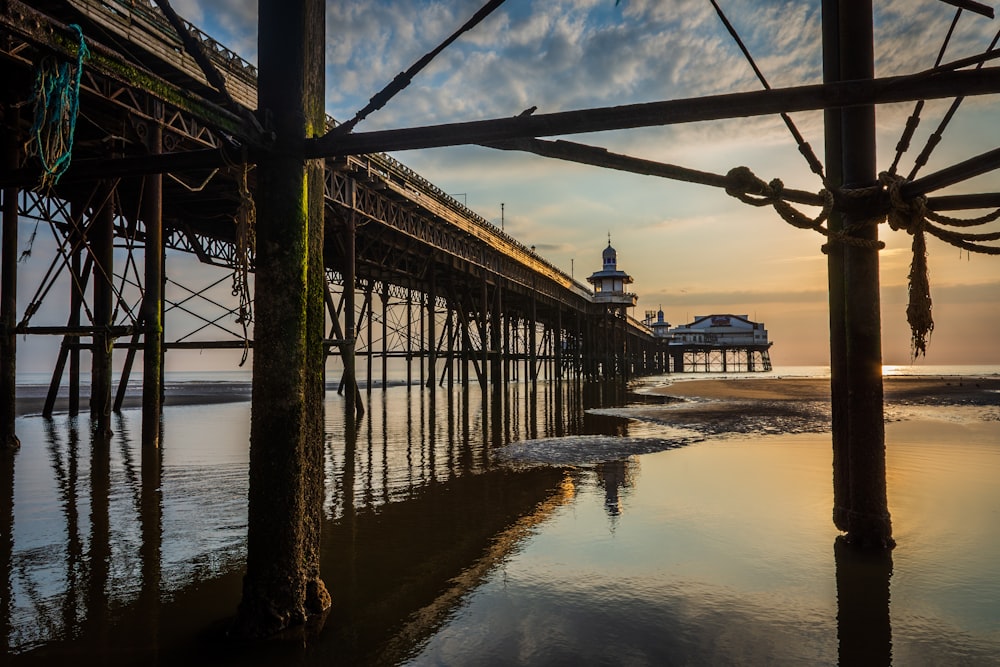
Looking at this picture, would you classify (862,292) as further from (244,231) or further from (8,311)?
(8,311)

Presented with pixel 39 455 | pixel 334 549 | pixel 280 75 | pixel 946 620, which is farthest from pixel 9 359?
pixel 946 620

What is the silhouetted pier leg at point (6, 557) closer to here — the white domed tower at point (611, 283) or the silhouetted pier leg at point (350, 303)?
the silhouetted pier leg at point (350, 303)

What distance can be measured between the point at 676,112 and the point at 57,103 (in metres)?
3.39

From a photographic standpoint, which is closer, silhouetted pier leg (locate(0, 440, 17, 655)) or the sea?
the sea

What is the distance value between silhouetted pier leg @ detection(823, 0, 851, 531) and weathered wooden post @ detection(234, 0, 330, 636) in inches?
170

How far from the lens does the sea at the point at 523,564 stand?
3459 mm

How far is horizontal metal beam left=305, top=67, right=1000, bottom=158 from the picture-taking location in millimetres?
2920

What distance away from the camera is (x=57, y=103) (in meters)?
3.20

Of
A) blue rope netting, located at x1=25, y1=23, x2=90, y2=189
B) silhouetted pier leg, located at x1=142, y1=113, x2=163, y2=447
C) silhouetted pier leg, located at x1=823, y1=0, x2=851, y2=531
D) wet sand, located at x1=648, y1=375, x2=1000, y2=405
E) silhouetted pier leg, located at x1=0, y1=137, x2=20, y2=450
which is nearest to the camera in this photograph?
blue rope netting, located at x1=25, y1=23, x2=90, y2=189

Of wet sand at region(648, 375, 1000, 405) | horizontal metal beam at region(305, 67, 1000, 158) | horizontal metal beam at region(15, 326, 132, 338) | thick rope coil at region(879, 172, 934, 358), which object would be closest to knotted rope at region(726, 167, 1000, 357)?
thick rope coil at region(879, 172, 934, 358)

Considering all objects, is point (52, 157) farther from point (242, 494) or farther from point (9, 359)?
point (9, 359)

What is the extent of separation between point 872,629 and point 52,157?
222 inches

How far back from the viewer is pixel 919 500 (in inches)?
272

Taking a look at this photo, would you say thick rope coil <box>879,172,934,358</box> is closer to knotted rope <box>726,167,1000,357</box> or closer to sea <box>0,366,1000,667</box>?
knotted rope <box>726,167,1000,357</box>
